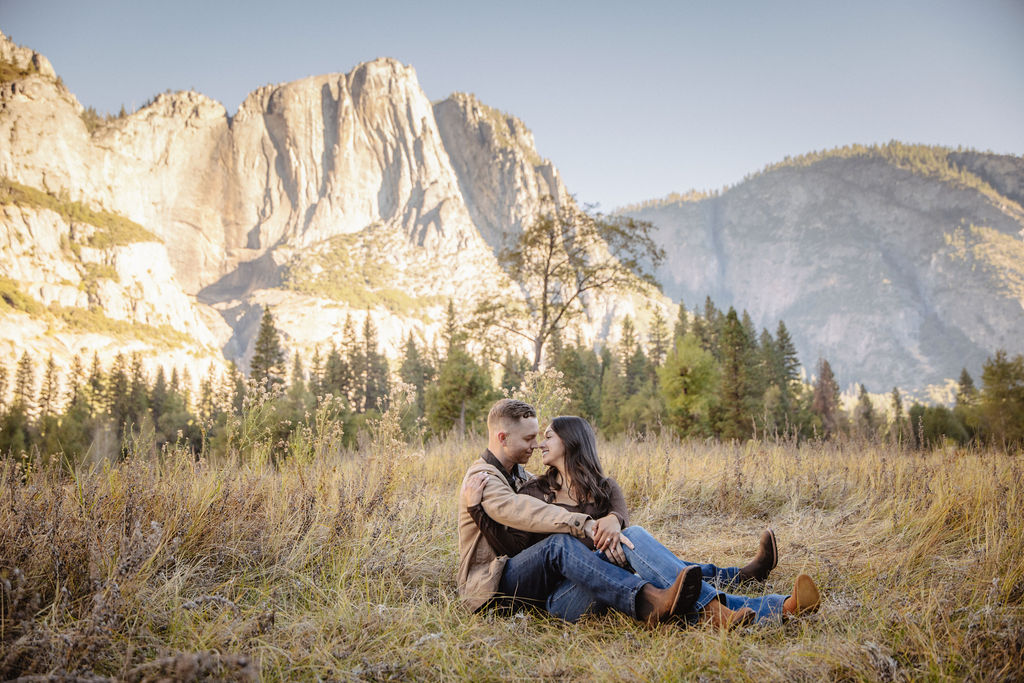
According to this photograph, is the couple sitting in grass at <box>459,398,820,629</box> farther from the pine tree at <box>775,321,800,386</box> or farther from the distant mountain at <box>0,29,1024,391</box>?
the distant mountain at <box>0,29,1024,391</box>

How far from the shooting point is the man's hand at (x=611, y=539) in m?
2.74

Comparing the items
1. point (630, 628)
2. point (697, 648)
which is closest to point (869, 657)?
point (697, 648)

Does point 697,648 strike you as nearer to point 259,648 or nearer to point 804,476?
point 259,648

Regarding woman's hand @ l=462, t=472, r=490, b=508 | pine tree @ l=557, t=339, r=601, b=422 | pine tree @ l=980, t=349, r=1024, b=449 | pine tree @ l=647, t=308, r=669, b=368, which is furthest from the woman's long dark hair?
pine tree @ l=647, t=308, r=669, b=368

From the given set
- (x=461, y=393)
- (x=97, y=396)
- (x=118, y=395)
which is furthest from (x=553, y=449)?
(x=97, y=396)

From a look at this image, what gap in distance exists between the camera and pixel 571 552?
2.75 meters

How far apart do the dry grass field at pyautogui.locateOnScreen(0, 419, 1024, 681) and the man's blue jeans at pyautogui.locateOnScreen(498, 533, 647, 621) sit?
0.13 m

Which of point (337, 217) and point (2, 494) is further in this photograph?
point (337, 217)

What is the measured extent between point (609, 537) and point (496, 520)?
24.0 inches

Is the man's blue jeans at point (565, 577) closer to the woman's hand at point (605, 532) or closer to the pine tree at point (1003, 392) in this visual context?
the woman's hand at point (605, 532)

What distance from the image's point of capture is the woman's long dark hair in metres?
3.11

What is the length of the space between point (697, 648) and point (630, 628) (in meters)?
0.38

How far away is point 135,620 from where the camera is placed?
7.47ft

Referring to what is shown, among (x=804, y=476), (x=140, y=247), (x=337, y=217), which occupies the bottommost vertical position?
(x=804, y=476)
